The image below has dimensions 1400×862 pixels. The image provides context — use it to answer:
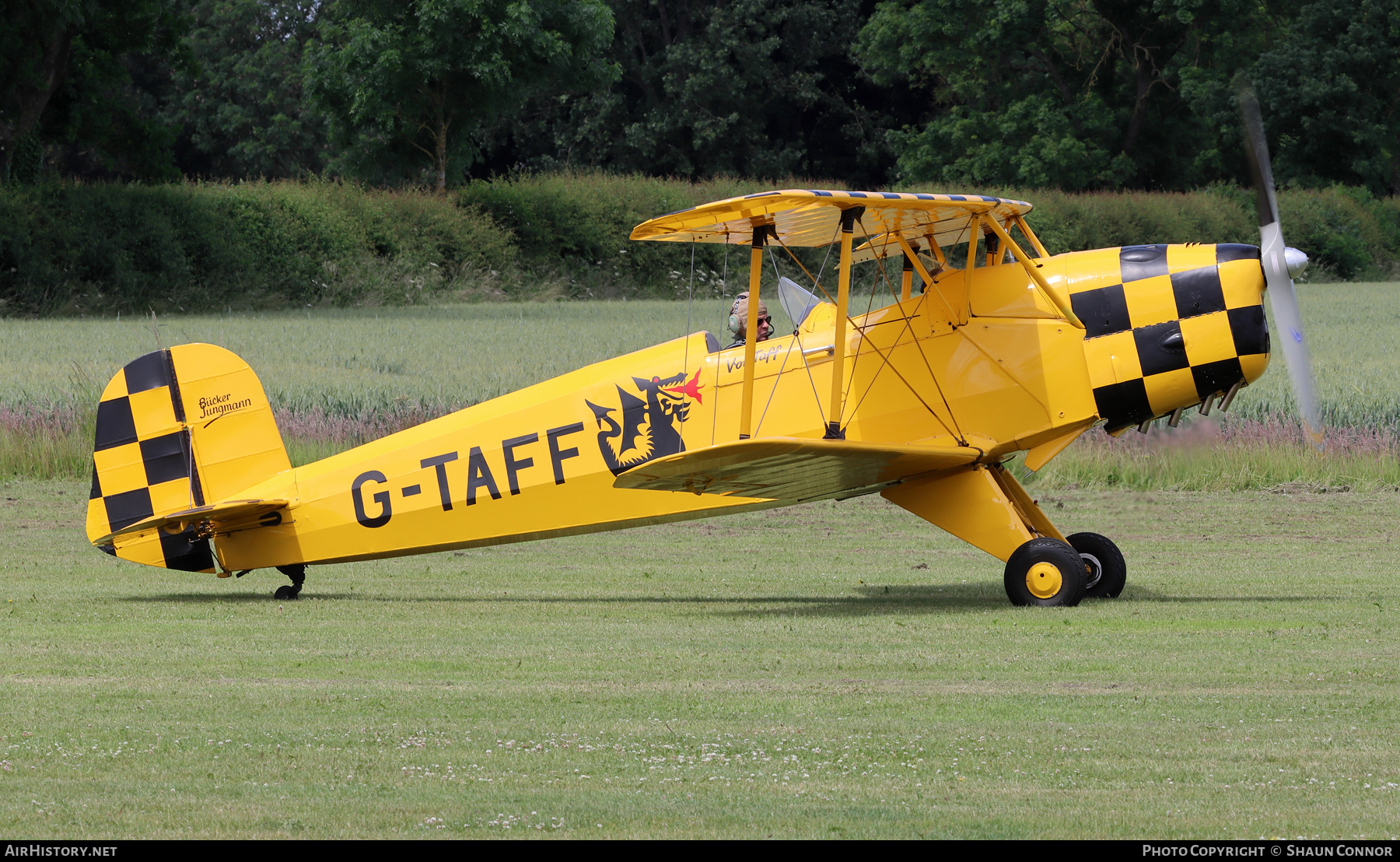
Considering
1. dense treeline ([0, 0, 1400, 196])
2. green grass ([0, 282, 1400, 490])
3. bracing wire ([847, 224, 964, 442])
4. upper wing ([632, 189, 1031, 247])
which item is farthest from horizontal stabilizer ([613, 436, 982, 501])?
dense treeline ([0, 0, 1400, 196])

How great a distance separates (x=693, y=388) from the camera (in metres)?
10.1

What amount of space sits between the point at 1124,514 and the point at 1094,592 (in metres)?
4.97

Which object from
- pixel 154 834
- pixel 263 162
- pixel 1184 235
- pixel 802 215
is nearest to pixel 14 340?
pixel 802 215

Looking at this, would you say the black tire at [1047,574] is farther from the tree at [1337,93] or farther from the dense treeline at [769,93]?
the tree at [1337,93]

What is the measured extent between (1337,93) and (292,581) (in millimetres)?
59348

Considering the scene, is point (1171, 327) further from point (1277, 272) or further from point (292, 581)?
point (292, 581)

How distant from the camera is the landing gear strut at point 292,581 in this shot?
35.0 ft

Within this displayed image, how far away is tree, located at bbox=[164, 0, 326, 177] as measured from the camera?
7062 centimetres

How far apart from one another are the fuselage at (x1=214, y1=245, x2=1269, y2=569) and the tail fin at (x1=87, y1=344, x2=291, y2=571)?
27cm

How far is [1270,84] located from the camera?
61.0m

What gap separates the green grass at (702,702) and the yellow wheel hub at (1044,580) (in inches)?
8.8

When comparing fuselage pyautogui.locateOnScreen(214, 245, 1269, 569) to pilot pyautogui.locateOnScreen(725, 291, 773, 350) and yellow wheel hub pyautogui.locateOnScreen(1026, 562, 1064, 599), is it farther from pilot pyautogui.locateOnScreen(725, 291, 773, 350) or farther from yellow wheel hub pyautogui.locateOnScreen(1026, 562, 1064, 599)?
yellow wheel hub pyautogui.locateOnScreen(1026, 562, 1064, 599)

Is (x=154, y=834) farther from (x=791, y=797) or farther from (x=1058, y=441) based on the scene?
(x=1058, y=441)

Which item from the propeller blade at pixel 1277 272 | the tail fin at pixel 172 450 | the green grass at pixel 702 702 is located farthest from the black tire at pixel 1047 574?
the tail fin at pixel 172 450
